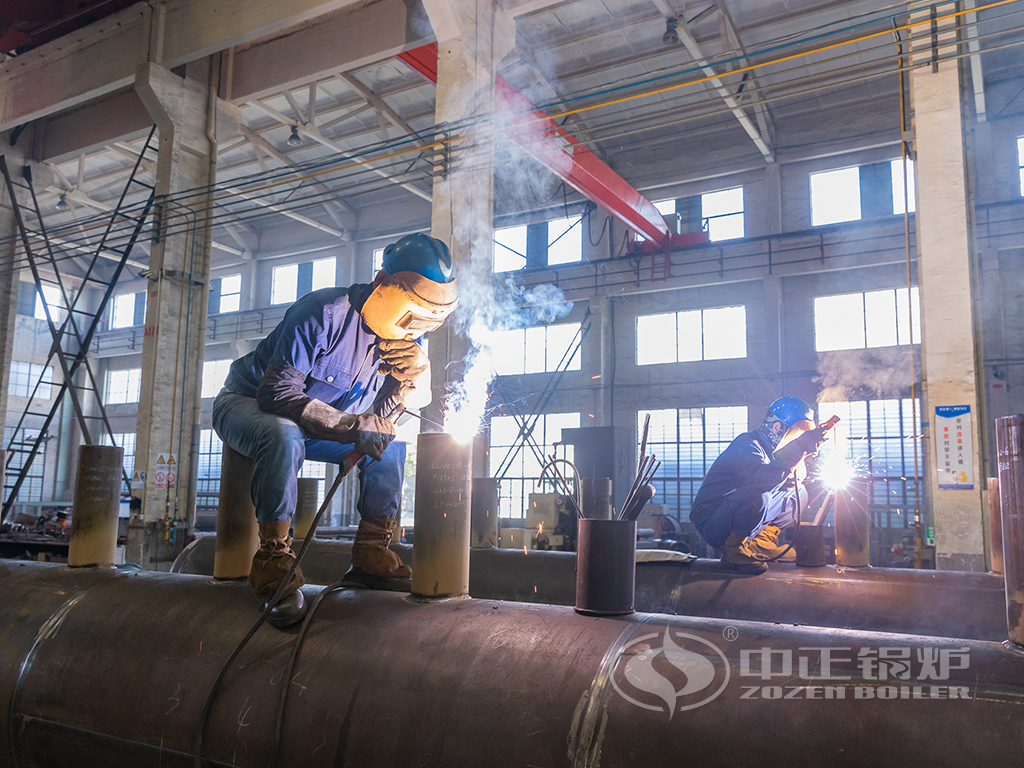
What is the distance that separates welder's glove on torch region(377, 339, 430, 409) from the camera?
320 cm

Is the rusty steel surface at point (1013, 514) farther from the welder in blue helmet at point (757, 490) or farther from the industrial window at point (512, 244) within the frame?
the industrial window at point (512, 244)

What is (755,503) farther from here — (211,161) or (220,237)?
(220,237)

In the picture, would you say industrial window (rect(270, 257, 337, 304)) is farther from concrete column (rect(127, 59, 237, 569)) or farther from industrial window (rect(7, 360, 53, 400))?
concrete column (rect(127, 59, 237, 569))

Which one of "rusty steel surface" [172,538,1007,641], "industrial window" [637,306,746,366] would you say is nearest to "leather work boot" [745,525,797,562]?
"rusty steel surface" [172,538,1007,641]

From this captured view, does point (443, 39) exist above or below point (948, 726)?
above

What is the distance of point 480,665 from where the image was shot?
2070 millimetres

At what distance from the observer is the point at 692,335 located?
54.1 ft

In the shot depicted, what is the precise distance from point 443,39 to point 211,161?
440cm

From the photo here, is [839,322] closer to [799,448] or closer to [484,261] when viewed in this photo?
[484,261]

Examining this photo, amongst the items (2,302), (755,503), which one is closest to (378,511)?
(755,503)

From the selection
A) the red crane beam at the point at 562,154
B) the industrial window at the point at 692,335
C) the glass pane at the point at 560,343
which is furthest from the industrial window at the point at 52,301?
the red crane beam at the point at 562,154

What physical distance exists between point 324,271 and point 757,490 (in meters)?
17.9

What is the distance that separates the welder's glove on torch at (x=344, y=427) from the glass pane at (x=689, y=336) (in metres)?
14.3

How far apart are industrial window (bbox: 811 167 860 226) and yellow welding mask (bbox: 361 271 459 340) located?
14.0m
